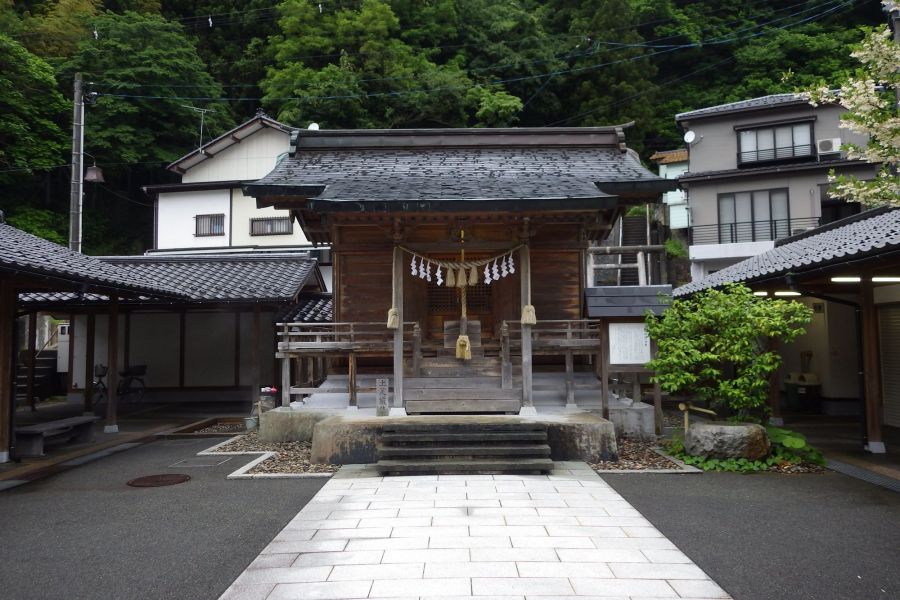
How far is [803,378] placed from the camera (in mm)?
14000

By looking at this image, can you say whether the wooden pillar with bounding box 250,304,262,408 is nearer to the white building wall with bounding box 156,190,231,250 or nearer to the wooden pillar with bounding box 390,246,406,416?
the wooden pillar with bounding box 390,246,406,416

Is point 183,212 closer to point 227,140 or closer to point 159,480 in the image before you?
point 227,140

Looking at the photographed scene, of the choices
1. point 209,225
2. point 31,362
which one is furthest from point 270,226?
point 31,362

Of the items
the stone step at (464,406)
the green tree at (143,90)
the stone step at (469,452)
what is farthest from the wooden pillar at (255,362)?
the green tree at (143,90)

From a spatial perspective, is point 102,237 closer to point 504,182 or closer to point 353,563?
point 504,182

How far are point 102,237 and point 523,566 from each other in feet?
109

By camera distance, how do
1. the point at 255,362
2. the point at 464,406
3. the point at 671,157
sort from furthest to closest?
the point at 671,157 < the point at 255,362 < the point at 464,406

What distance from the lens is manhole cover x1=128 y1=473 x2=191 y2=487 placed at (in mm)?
7711

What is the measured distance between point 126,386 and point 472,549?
632 inches

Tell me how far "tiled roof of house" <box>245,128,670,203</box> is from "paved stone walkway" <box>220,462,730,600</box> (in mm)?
5124

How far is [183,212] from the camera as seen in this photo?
23531 millimetres

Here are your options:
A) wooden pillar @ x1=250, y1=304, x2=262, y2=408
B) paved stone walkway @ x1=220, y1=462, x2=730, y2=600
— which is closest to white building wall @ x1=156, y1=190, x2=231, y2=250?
wooden pillar @ x1=250, y1=304, x2=262, y2=408

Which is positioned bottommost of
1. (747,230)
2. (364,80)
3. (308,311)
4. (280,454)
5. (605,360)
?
(280,454)

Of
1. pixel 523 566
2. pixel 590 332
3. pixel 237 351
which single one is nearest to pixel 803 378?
pixel 590 332
